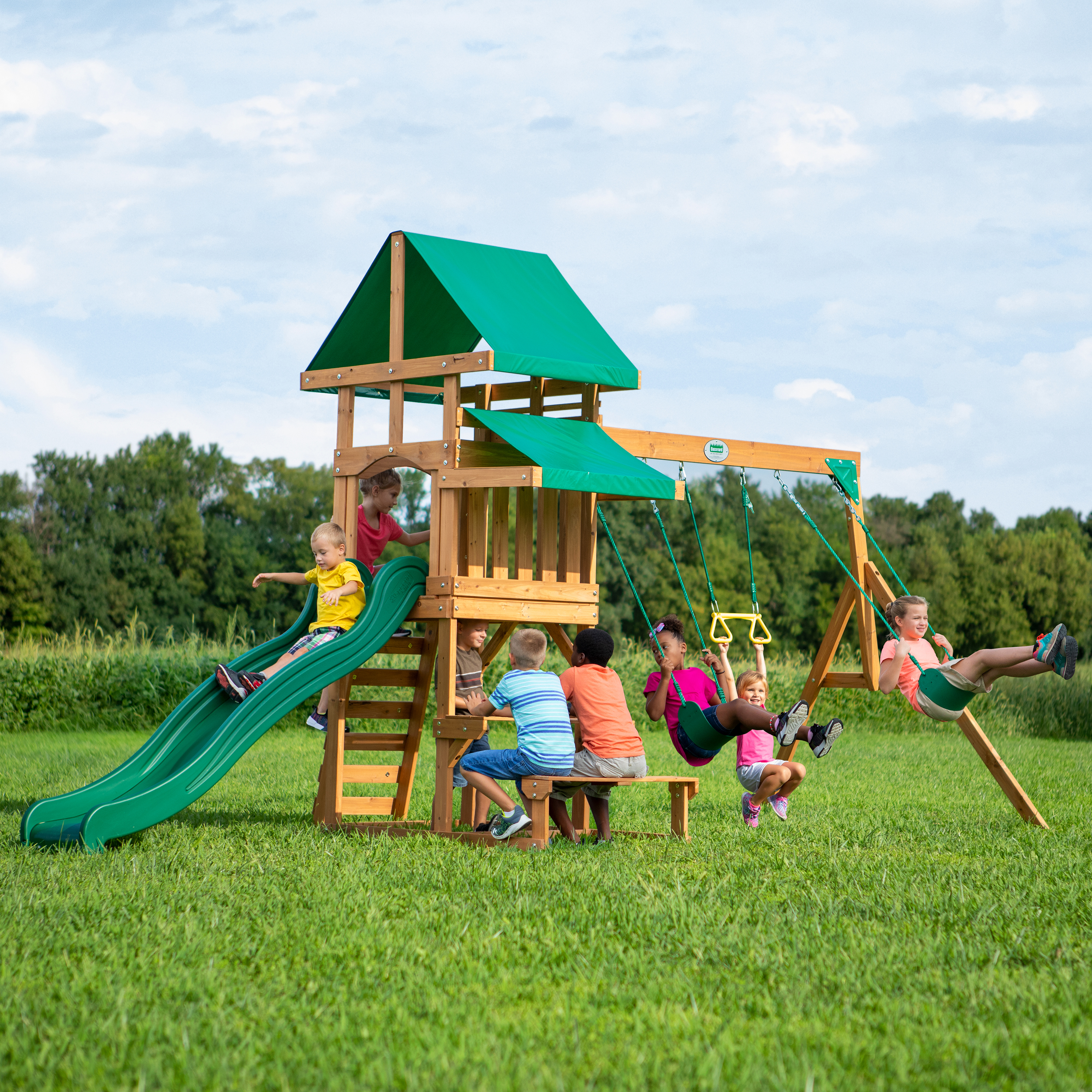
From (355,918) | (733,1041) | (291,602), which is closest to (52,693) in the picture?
(355,918)

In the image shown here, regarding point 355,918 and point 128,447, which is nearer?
point 355,918

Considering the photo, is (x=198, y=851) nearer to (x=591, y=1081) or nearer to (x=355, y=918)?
(x=355, y=918)

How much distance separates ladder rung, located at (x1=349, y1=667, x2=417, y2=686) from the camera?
938cm

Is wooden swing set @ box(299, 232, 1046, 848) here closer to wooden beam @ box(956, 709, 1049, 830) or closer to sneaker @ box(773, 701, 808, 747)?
wooden beam @ box(956, 709, 1049, 830)

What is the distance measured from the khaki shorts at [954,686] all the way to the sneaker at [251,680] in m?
4.63

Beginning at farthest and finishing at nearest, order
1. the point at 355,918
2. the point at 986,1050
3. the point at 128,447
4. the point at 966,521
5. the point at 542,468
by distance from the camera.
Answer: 1. the point at 966,521
2. the point at 128,447
3. the point at 542,468
4. the point at 355,918
5. the point at 986,1050

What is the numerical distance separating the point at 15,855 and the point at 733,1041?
197 inches

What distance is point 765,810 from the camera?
10664 millimetres

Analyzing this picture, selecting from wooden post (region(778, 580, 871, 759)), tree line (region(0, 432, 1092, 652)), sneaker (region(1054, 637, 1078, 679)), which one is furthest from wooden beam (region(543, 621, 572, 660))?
tree line (region(0, 432, 1092, 652))

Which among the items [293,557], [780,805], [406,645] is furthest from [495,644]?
[293,557]

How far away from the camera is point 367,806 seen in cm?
942

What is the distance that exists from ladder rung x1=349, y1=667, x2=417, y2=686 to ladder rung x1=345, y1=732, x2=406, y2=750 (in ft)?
1.27

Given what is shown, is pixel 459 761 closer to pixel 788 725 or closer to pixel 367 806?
pixel 367 806

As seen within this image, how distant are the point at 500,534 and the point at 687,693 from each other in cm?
186
